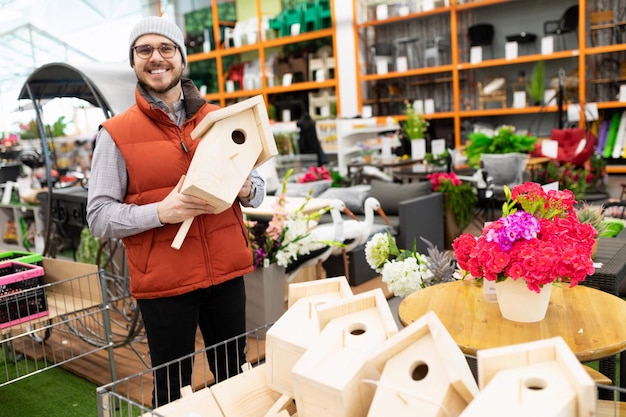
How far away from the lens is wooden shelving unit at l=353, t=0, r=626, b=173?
676 cm

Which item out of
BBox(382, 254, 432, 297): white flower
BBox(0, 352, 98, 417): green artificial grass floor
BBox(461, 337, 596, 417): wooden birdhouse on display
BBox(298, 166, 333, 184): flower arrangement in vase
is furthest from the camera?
BBox(298, 166, 333, 184): flower arrangement in vase

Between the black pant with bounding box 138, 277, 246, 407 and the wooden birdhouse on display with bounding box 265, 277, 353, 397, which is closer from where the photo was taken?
the wooden birdhouse on display with bounding box 265, 277, 353, 397

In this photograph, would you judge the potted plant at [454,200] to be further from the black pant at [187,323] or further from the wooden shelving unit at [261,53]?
the black pant at [187,323]

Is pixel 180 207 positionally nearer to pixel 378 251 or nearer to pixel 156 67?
pixel 156 67

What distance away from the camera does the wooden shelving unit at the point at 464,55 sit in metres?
6.76

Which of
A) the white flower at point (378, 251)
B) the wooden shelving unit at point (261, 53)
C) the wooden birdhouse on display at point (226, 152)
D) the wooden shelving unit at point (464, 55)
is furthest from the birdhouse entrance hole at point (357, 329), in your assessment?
the wooden shelving unit at point (261, 53)

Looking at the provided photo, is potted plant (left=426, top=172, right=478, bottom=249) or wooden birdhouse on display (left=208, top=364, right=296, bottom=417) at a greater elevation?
wooden birdhouse on display (left=208, top=364, right=296, bottom=417)

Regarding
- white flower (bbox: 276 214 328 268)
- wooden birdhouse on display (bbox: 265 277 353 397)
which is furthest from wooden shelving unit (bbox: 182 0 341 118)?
wooden birdhouse on display (bbox: 265 277 353 397)

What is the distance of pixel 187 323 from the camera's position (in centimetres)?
197

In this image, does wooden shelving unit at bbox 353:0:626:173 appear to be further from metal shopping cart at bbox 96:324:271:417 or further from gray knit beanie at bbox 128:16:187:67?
gray knit beanie at bbox 128:16:187:67

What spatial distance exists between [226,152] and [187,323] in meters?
0.60

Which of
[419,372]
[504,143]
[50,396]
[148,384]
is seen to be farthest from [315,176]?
[419,372]

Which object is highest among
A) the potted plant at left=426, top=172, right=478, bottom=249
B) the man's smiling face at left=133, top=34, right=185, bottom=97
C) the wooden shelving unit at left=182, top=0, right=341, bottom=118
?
the wooden shelving unit at left=182, top=0, right=341, bottom=118

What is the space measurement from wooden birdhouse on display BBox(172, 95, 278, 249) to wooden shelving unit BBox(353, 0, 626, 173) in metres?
5.57
